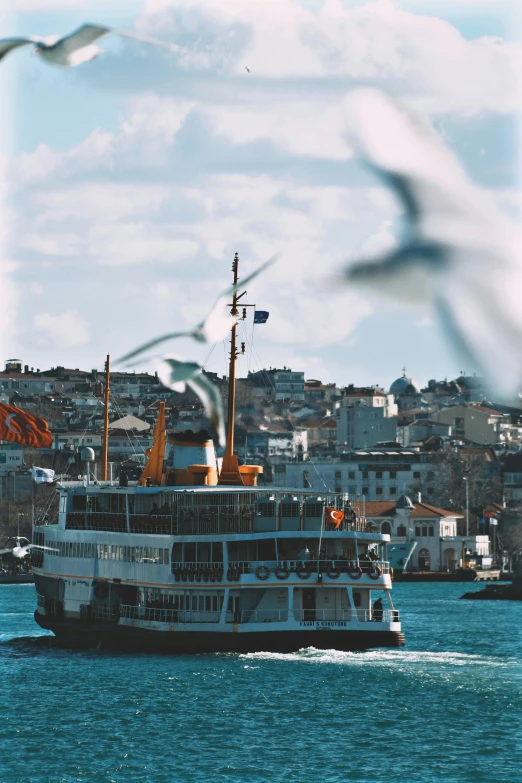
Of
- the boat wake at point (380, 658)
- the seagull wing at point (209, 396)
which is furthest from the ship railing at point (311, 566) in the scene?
the seagull wing at point (209, 396)

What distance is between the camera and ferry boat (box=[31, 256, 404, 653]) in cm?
5056

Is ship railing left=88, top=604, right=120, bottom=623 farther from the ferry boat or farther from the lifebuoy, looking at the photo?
the lifebuoy

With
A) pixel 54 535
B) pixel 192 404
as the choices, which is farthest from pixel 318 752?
pixel 192 404

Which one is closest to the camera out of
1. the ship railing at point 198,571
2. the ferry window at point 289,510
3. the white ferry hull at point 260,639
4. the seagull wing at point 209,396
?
the white ferry hull at point 260,639

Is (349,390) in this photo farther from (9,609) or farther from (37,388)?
(9,609)

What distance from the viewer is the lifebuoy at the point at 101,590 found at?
186ft

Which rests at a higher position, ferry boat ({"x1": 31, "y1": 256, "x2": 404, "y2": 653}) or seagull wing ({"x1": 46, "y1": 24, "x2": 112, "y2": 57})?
seagull wing ({"x1": 46, "y1": 24, "x2": 112, "y2": 57})

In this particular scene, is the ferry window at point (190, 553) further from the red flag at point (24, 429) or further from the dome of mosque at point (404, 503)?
the dome of mosque at point (404, 503)

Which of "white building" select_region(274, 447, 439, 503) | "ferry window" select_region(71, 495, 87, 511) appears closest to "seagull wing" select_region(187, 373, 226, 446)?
"ferry window" select_region(71, 495, 87, 511)

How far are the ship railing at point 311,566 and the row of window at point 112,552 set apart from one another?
301 cm

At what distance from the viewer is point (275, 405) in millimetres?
175125

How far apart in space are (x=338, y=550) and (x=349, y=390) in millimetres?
145477

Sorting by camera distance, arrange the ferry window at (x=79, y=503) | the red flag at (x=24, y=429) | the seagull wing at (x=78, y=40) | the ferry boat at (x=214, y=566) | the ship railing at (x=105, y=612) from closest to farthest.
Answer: the seagull wing at (x=78, y=40) < the ferry boat at (x=214, y=566) < the ship railing at (x=105, y=612) < the ferry window at (x=79, y=503) < the red flag at (x=24, y=429)

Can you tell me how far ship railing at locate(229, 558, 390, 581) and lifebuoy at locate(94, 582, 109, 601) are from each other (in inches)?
252
